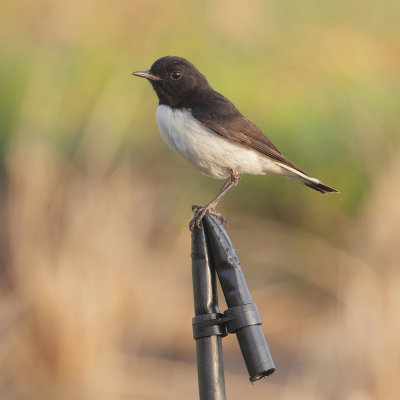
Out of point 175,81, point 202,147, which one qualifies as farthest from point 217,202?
point 175,81

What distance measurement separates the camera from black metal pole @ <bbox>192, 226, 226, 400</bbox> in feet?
7.88

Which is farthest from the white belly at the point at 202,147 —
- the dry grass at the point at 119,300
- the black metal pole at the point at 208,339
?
the dry grass at the point at 119,300

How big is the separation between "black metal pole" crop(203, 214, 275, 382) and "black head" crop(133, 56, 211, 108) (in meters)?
1.86

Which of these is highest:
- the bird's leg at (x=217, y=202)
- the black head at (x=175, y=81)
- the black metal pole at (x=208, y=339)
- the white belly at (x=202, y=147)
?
the black head at (x=175, y=81)

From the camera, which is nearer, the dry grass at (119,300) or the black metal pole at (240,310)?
the black metal pole at (240,310)

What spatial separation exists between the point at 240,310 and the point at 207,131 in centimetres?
173

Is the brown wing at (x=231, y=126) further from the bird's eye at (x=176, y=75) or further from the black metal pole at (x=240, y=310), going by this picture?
the black metal pole at (x=240, y=310)

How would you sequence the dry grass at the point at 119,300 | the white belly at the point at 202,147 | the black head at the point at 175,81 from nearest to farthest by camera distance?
the white belly at the point at 202,147 → the black head at the point at 175,81 → the dry grass at the point at 119,300

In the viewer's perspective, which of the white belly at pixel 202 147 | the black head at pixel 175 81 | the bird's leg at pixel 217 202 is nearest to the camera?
the bird's leg at pixel 217 202

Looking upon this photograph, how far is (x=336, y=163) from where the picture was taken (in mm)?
9602

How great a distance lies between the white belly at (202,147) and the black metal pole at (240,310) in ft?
4.45

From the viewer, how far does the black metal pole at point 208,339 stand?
2.40 meters

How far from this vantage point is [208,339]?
7.93 ft

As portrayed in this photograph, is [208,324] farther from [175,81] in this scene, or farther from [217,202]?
[175,81]
